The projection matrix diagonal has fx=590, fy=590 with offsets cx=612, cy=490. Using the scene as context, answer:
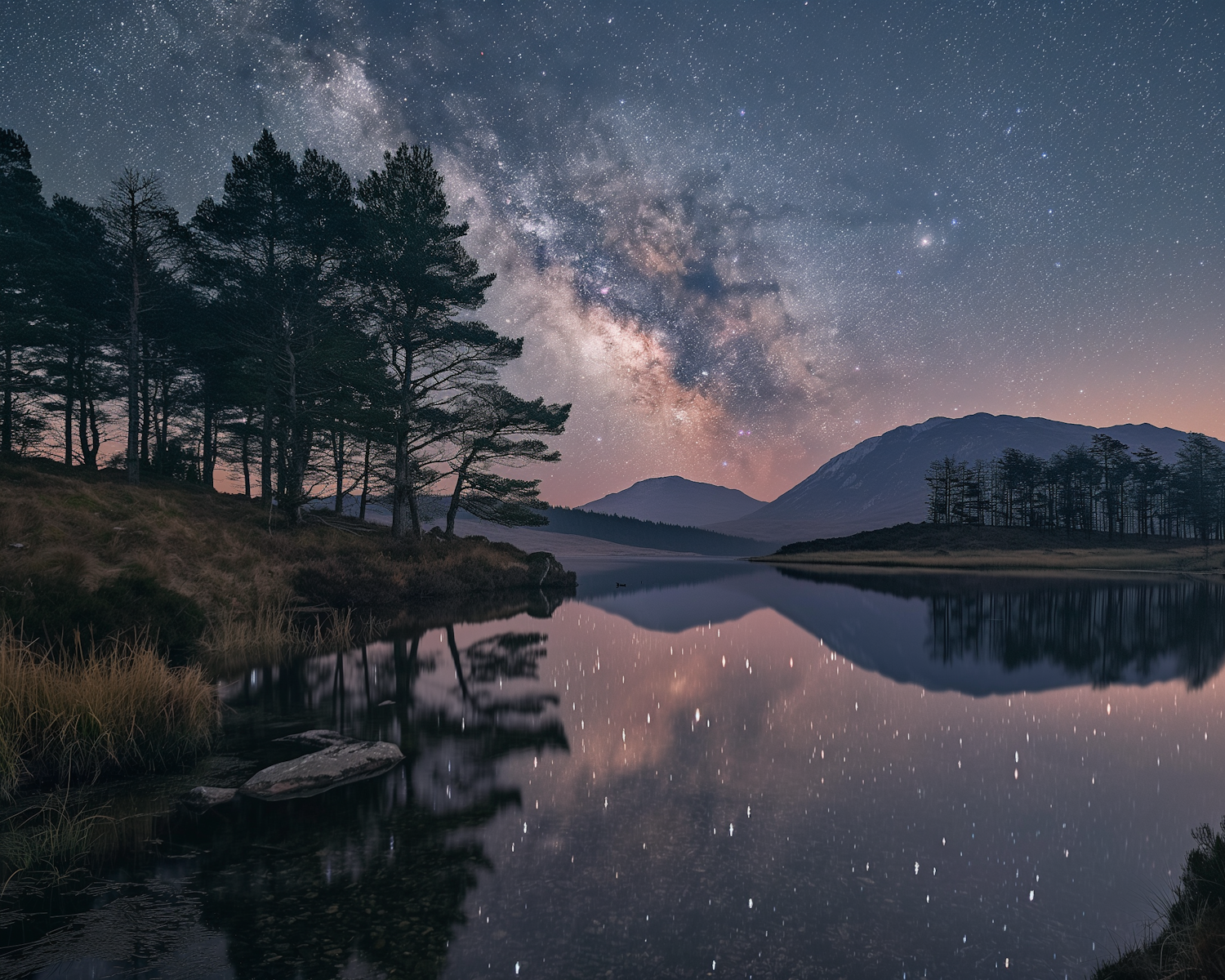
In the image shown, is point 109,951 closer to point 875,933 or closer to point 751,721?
point 875,933

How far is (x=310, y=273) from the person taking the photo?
38250 millimetres

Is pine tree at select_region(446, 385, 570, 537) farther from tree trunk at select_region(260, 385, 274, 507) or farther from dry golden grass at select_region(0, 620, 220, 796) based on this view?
dry golden grass at select_region(0, 620, 220, 796)

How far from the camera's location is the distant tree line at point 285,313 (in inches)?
1375

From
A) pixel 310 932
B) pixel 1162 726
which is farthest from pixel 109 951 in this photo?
pixel 1162 726

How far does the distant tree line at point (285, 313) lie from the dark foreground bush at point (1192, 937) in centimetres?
3667

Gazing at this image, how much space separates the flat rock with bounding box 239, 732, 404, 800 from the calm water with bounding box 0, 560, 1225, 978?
0.41m

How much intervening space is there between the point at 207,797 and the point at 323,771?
135 cm

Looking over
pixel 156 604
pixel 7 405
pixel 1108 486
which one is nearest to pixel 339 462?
pixel 7 405

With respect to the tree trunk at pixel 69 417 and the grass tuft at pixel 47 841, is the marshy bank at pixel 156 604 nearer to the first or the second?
the grass tuft at pixel 47 841

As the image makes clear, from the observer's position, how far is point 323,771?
27.2ft

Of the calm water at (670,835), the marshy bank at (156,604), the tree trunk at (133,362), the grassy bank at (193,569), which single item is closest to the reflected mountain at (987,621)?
the calm water at (670,835)

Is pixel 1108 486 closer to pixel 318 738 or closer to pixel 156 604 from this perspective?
pixel 318 738

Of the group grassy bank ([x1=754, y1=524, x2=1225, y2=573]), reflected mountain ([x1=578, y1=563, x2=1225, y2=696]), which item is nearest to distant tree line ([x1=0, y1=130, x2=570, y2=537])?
reflected mountain ([x1=578, y1=563, x2=1225, y2=696])

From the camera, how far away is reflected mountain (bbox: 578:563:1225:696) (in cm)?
1728
